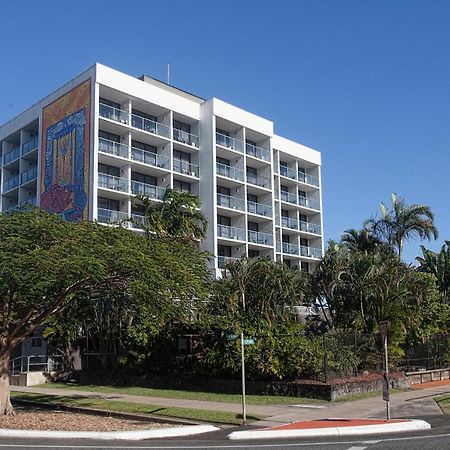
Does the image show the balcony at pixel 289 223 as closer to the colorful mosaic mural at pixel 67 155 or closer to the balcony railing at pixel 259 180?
the balcony railing at pixel 259 180

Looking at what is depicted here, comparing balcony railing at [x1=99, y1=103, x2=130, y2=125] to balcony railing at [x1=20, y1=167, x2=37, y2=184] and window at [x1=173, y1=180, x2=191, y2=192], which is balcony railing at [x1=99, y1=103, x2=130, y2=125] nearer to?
window at [x1=173, y1=180, x2=191, y2=192]

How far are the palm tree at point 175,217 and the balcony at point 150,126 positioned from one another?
Answer: 55.6ft

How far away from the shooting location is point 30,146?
51844 millimetres

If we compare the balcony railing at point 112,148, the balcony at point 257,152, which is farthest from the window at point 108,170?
the balcony at point 257,152

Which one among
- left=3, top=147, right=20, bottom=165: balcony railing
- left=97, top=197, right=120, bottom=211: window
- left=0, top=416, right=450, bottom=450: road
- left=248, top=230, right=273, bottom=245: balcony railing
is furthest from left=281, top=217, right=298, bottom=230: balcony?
left=0, top=416, right=450, bottom=450: road

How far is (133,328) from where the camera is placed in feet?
90.6

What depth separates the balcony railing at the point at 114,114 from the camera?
148 ft

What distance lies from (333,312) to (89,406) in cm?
1334

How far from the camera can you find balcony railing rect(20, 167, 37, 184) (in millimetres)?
50688

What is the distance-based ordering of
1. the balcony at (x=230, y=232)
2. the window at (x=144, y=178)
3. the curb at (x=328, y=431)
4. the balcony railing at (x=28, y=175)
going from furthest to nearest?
the balcony railing at (x=28, y=175) → the balcony at (x=230, y=232) → the window at (x=144, y=178) → the curb at (x=328, y=431)

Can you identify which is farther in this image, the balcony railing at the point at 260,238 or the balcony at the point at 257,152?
the balcony at the point at 257,152

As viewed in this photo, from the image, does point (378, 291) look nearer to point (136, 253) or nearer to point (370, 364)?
point (370, 364)

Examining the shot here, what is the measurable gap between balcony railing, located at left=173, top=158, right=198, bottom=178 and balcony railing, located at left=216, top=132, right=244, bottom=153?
3240 millimetres

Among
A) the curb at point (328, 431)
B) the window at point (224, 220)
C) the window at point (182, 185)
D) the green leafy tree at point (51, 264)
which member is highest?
the window at point (182, 185)
